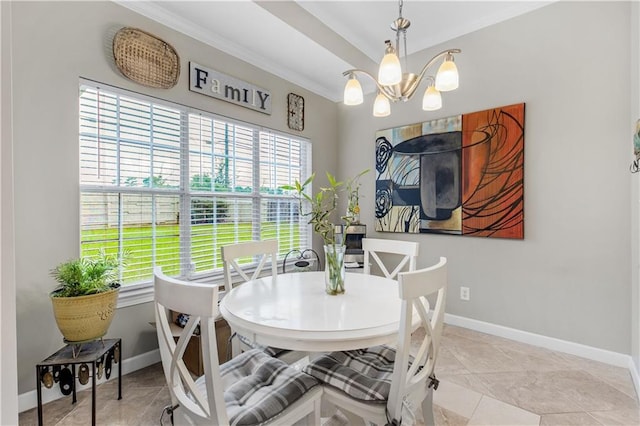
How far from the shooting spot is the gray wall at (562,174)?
231cm

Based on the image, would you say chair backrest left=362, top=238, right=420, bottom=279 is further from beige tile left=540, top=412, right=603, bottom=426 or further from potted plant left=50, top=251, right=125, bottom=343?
potted plant left=50, top=251, right=125, bottom=343

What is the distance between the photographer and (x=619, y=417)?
1755mm

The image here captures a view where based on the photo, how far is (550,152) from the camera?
2590 millimetres

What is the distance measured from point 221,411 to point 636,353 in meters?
2.78

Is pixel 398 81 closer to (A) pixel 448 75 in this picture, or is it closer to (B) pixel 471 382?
(A) pixel 448 75

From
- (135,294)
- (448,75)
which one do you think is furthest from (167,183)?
(448,75)

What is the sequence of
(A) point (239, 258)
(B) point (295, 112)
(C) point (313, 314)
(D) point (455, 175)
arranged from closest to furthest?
(C) point (313, 314)
(A) point (239, 258)
(D) point (455, 175)
(B) point (295, 112)

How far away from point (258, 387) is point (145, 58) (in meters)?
2.43

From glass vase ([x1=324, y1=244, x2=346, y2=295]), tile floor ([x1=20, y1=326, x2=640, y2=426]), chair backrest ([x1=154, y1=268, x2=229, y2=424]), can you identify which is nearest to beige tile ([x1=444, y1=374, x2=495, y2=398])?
tile floor ([x1=20, y1=326, x2=640, y2=426])

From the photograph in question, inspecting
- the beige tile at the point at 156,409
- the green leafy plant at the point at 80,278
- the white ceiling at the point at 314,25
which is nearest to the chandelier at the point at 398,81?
the white ceiling at the point at 314,25

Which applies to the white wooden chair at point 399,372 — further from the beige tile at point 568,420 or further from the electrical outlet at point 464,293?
the electrical outlet at point 464,293

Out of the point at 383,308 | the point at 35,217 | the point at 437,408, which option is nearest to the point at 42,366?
the point at 35,217

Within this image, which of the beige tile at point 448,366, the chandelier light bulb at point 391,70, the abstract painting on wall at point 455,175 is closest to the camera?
the chandelier light bulb at point 391,70

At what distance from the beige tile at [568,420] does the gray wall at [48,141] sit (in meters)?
2.78
